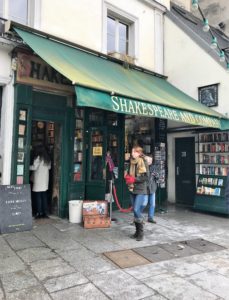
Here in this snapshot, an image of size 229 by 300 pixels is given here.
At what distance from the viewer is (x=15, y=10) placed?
6672mm

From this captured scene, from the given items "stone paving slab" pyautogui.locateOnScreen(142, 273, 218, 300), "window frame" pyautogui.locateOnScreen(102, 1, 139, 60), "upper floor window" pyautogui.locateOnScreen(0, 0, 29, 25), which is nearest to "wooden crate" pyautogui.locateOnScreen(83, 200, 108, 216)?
"stone paving slab" pyautogui.locateOnScreen(142, 273, 218, 300)

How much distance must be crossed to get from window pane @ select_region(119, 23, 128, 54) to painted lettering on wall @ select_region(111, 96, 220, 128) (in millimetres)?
3494

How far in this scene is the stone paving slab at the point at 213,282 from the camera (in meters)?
3.65

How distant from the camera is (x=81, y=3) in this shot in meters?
7.74

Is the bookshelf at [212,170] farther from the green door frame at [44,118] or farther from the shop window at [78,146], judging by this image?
the green door frame at [44,118]

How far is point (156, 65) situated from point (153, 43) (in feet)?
2.47

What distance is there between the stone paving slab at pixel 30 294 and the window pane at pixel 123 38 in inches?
292

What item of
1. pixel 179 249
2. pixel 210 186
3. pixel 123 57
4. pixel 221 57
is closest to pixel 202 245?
pixel 179 249

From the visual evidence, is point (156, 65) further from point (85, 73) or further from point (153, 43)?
point (85, 73)

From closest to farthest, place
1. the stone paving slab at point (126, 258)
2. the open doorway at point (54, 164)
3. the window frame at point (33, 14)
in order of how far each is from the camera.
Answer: the stone paving slab at point (126, 258) < the window frame at point (33, 14) < the open doorway at point (54, 164)

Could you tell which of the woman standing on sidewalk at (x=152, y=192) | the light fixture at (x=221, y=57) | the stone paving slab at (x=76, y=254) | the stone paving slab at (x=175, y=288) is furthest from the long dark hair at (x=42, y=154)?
the light fixture at (x=221, y=57)

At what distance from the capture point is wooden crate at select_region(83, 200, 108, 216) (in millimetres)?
6598

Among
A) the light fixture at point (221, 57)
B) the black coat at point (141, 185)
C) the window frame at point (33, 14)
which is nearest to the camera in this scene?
the black coat at point (141, 185)

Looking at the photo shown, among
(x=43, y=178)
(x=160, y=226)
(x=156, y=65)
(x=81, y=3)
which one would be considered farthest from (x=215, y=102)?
(x=43, y=178)
